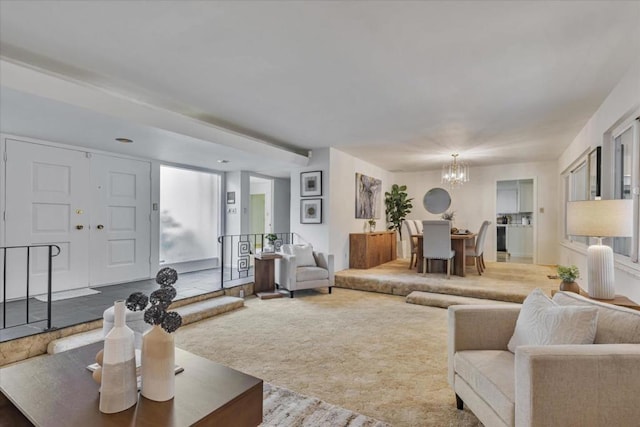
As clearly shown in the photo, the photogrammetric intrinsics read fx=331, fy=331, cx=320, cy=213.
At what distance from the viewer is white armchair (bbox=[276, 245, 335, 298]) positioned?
15.9 ft

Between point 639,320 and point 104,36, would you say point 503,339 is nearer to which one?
point 639,320

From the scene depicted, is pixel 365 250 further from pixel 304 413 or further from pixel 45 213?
pixel 45 213

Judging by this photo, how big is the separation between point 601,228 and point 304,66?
2.60m

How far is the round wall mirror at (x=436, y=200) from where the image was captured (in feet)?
26.8

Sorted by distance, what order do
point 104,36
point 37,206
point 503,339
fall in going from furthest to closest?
point 37,206, point 104,36, point 503,339

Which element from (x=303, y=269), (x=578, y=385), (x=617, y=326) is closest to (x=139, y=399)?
(x=578, y=385)

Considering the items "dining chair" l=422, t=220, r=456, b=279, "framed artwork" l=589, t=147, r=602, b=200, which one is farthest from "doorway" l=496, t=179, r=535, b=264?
"framed artwork" l=589, t=147, r=602, b=200

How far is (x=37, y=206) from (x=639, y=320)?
18.1 ft

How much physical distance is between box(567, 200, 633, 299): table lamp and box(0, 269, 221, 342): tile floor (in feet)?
13.7

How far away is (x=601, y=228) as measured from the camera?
2461 millimetres

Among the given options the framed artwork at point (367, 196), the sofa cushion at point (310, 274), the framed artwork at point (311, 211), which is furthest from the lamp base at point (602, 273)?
the framed artwork at point (367, 196)

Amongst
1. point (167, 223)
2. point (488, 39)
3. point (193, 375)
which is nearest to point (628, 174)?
point (488, 39)

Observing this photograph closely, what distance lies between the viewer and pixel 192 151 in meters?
4.67

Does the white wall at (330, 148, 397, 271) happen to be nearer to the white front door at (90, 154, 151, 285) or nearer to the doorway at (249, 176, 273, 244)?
the doorway at (249, 176, 273, 244)
